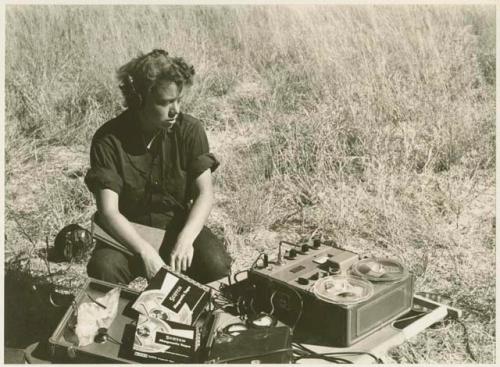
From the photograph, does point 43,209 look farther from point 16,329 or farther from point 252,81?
point 252,81

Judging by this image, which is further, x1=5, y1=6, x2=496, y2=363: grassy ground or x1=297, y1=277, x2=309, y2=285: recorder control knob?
x1=5, y1=6, x2=496, y2=363: grassy ground

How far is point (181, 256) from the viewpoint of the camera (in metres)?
2.35

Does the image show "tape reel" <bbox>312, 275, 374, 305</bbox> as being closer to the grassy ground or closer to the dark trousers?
the grassy ground

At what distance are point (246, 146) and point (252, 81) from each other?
1263mm

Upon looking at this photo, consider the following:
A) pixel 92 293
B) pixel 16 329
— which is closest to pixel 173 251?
pixel 92 293

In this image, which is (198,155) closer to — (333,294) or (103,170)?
(103,170)

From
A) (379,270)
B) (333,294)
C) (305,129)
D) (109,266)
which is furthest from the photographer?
(305,129)

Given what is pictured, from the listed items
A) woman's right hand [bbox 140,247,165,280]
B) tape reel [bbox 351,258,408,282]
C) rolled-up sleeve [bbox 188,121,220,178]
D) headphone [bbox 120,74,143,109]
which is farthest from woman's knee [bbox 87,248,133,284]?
tape reel [bbox 351,258,408,282]

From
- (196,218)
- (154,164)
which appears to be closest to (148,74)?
(154,164)

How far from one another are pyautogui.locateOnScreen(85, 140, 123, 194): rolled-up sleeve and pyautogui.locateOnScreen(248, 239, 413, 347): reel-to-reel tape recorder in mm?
692

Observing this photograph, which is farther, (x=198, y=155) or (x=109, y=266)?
(x=198, y=155)

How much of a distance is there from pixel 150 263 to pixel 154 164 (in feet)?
1.56

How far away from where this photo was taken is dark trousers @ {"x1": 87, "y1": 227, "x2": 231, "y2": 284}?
2.33m

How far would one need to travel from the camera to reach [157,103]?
236cm
